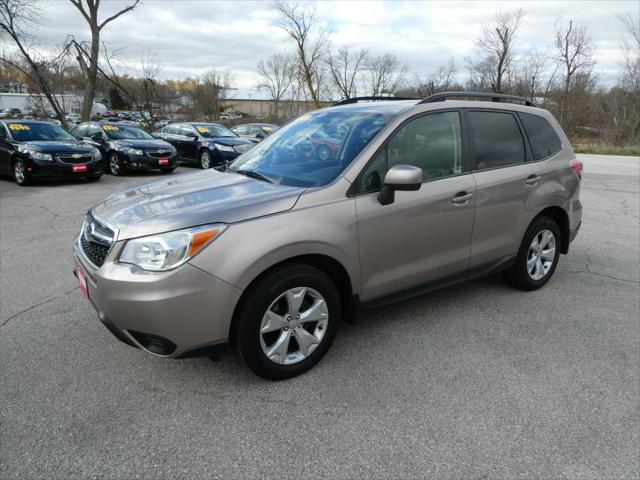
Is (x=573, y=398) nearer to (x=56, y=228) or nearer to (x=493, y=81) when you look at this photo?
(x=56, y=228)

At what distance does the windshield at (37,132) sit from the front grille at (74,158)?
960 millimetres

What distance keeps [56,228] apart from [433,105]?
231 inches

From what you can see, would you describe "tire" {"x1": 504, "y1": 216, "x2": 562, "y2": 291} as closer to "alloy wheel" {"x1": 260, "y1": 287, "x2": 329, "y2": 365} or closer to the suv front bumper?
"alloy wheel" {"x1": 260, "y1": 287, "x2": 329, "y2": 365}

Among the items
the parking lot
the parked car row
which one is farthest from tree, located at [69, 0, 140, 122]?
the parking lot

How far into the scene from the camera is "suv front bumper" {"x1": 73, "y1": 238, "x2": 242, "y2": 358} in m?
2.40

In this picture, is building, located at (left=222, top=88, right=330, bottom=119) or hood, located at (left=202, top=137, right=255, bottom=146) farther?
building, located at (left=222, top=88, right=330, bottom=119)

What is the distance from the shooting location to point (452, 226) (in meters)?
3.48

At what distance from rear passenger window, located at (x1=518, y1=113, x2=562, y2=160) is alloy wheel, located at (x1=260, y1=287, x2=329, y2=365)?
8.72ft

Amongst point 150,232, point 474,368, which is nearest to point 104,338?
point 150,232

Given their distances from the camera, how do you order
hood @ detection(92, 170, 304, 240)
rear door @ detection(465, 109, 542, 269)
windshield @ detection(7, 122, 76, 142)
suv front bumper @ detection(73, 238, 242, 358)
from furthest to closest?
windshield @ detection(7, 122, 76, 142)
rear door @ detection(465, 109, 542, 269)
hood @ detection(92, 170, 304, 240)
suv front bumper @ detection(73, 238, 242, 358)

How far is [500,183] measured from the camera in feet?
12.3

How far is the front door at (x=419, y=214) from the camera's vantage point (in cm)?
304

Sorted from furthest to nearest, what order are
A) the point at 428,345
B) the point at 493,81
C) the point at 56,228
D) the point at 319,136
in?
1. the point at 493,81
2. the point at 56,228
3. the point at 319,136
4. the point at 428,345

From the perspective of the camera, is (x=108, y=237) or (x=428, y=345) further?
(x=428, y=345)
